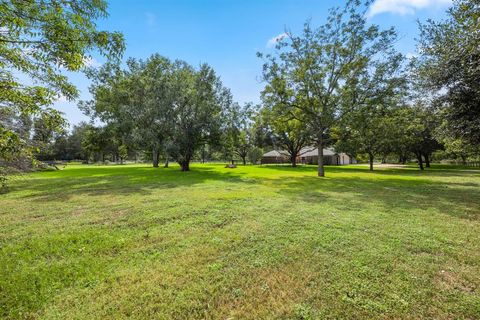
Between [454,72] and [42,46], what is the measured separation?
11258mm

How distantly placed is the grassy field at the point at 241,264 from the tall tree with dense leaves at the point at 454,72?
153 inches

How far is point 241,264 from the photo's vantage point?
3713mm

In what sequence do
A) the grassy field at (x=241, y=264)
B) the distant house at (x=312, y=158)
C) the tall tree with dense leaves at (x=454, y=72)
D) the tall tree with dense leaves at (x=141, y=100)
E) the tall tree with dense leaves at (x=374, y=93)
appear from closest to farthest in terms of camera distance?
the grassy field at (x=241, y=264)
the tall tree with dense leaves at (x=454, y=72)
the tall tree with dense leaves at (x=374, y=93)
the tall tree with dense leaves at (x=141, y=100)
the distant house at (x=312, y=158)

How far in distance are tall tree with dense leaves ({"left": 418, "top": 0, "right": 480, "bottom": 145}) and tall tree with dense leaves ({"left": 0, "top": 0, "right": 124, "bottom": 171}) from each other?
960 centimetres

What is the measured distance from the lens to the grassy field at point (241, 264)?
2.70 meters

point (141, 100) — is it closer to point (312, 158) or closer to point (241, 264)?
point (241, 264)

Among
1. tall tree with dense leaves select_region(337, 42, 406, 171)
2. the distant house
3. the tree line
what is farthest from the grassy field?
the distant house

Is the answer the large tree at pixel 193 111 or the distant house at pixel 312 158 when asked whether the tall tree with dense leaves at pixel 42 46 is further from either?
the distant house at pixel 312 158

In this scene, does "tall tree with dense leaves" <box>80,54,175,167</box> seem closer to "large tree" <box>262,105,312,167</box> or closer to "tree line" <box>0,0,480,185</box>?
"tree line" <box>0,0,480,185</box>

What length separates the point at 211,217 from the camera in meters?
6.38

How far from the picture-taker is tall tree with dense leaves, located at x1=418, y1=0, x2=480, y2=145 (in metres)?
7.20

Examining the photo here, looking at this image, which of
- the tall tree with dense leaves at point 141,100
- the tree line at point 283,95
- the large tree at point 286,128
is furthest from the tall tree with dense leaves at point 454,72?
the tall tree with dense leaves at point 141,100

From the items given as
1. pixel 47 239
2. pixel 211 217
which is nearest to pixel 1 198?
pixel 47 239

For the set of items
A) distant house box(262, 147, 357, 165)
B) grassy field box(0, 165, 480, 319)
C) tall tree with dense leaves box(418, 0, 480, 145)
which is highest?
tall tree with dense leaves box(418, 0, 480, 145)
